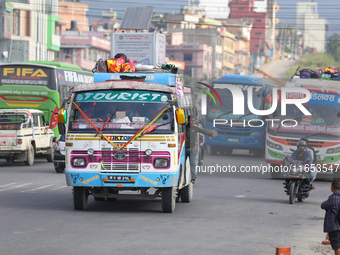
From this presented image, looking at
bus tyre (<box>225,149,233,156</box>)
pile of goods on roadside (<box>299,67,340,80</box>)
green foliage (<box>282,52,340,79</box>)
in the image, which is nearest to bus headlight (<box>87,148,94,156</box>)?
pile of goods on roadside (<box>299,67,340,80</box>)

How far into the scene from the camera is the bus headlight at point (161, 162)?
1085 cm

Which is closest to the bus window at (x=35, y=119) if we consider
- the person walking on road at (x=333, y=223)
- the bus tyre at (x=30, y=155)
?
the bus tyre at (x=30, y=155)

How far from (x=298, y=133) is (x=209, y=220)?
9011 millimetres

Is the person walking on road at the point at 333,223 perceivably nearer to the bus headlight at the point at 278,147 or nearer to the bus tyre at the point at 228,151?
the bus headlight at the point at 278,147

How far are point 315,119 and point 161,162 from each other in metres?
9.53

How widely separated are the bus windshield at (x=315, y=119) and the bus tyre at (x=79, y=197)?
9248 millimetres

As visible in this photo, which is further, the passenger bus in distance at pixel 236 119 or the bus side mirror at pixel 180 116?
the passenger bus in distance at pixel 236 119

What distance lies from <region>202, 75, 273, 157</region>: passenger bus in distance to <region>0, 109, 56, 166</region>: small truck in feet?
27.6

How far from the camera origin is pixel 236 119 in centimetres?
2880

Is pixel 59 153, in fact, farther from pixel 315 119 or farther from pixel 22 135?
pixel 315 119

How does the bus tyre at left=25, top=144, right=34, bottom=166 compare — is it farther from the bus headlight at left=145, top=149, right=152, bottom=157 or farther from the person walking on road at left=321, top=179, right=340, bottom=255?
the person walking on road at left=321, top=179, right=340, bottom=255

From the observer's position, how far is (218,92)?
29281 mm

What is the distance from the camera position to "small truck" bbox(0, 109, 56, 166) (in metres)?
21.8

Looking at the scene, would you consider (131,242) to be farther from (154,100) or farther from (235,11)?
(235,11)
